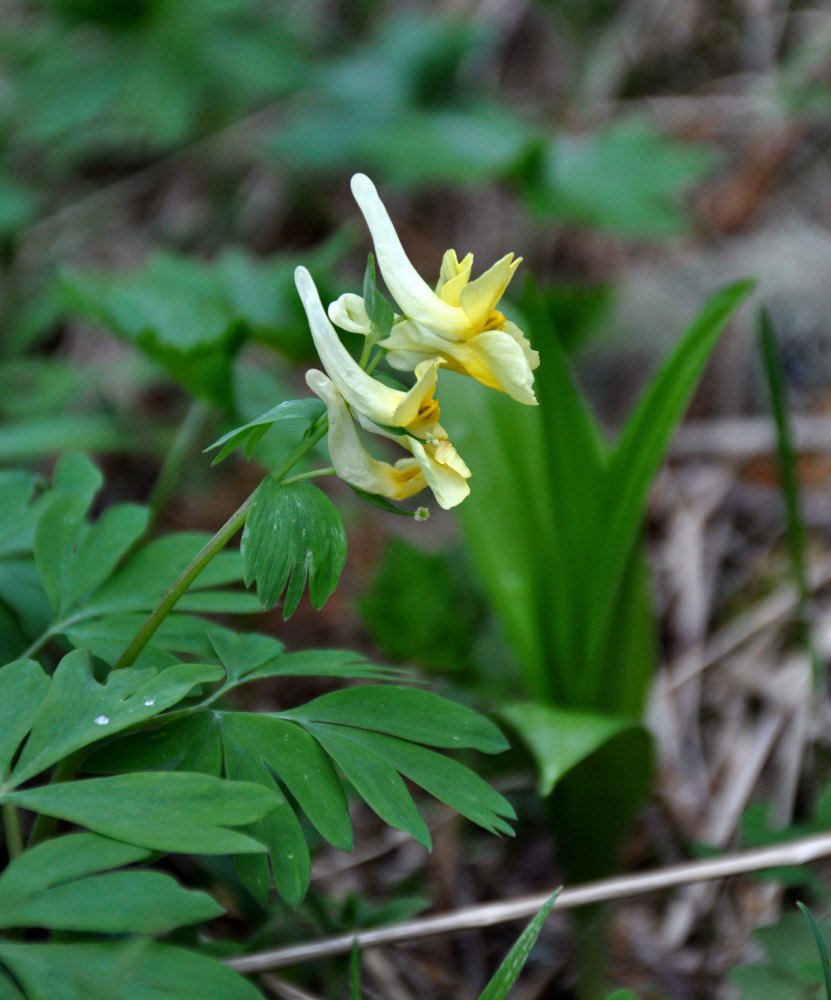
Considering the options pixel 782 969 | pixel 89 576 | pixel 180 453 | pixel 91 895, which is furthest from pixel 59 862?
pixel 180 453

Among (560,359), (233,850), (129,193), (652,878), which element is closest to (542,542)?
(560,359)

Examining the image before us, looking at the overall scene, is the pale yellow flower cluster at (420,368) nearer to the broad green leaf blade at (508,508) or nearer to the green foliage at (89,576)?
the green foliage at (89,576)

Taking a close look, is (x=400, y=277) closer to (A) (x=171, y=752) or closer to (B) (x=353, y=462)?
(B) (x=353, y=462)

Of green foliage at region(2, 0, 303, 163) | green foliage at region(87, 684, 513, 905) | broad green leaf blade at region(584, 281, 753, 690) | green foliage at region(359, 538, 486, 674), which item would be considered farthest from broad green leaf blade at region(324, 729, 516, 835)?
green foliage at region(2, 0, 303, 163)

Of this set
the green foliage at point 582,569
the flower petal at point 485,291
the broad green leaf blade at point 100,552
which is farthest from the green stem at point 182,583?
the green foliage at point 582,569

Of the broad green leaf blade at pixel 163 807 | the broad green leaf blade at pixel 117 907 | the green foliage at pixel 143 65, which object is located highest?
the green foliage at pixel 143 65

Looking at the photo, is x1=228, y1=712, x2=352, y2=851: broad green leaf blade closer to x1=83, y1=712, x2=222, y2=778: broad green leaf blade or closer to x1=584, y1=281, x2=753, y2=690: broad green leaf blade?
x1=83, y1=712, x2=222, y2=778: broad green leaf blade

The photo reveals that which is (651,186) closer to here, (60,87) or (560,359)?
(560,359)
